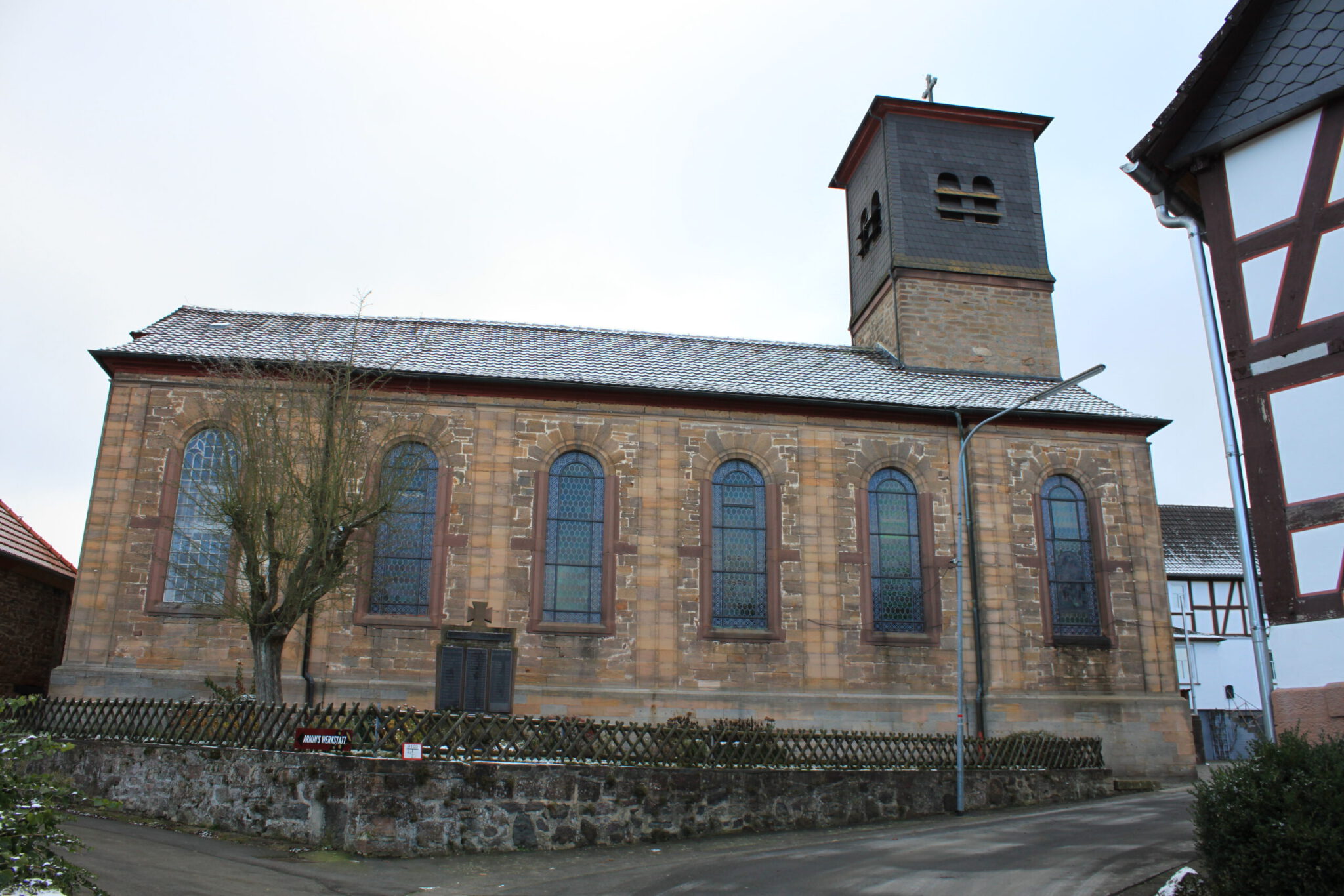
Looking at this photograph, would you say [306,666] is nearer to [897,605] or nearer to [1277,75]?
[897,605]

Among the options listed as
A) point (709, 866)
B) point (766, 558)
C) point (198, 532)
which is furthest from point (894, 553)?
point (198, 532)

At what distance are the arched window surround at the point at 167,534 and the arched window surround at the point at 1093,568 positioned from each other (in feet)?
56.8

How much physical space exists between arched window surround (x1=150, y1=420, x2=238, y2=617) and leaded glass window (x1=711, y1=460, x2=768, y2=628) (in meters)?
9.89

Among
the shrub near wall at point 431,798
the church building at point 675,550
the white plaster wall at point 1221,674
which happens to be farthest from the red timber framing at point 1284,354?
the white plaster wall at point 1221,674

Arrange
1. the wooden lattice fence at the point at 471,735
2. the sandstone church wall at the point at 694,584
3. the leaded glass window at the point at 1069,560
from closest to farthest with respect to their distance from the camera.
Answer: the wooden lattice fence at the point at 471,735
the sandstone church wall at the point at 694,584
the leaded glass window at the point at 1069,560

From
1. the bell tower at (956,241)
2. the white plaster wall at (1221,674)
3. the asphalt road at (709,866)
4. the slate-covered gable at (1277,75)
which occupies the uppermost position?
the bell tower at (956,241)

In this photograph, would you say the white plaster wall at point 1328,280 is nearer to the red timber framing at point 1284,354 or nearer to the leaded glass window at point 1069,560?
the red timber framing at point 1284,354

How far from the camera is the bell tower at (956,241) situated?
92.7ft

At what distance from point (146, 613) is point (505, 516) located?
731cm

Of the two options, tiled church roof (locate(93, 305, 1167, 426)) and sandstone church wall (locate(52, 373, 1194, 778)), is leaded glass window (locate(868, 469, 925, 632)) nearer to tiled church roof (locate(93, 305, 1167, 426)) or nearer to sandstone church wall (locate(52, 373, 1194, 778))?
sandstone church wall (locate(52, 373, 1194, 778))

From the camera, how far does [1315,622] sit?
1059 cm

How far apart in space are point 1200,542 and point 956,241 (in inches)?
716

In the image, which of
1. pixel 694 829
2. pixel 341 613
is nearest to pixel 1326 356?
pixel 694 829

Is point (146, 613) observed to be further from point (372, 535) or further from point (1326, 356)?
point (1326, 356)
